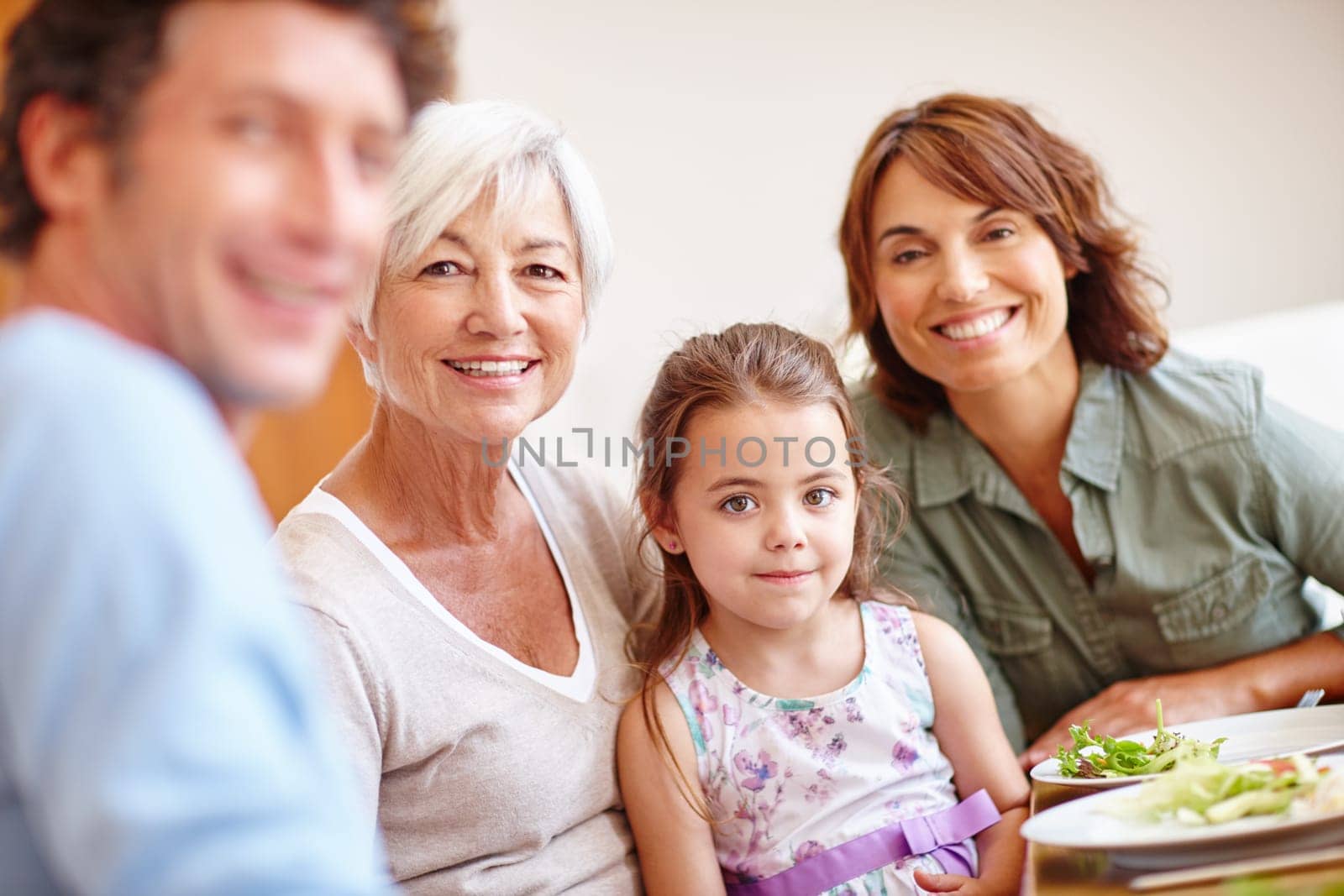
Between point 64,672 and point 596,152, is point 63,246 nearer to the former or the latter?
point 64,672

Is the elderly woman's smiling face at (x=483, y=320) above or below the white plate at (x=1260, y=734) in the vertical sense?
above

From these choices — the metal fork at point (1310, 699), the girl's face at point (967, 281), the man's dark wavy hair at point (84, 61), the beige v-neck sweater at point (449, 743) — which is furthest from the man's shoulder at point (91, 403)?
the metal fork at point (1310, 699)

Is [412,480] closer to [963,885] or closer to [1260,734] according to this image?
[963,885]

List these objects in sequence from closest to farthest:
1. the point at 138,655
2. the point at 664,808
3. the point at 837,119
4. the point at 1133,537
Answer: the point at 138,655 < the point at 664,808 < the point at 1133,537 < the point at 837,119

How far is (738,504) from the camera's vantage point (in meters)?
1.46

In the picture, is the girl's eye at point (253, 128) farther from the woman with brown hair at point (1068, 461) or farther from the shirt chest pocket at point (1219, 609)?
the shirt chest pocket at point (1219, 609)

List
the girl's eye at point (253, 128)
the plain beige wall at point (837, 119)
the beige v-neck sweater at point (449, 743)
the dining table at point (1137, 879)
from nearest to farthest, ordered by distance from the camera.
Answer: the girl's eye at point (253, 128) → the dining table at point (1137, 879) → the beige v-neck sweater at point (449, 743) → the plain beige wall at point (837, 119)

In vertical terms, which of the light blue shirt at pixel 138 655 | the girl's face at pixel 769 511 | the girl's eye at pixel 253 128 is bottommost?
the girl's face at pixel 769 511

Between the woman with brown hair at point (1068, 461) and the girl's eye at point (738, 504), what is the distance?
1.60 ft

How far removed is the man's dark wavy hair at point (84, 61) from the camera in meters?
0.65

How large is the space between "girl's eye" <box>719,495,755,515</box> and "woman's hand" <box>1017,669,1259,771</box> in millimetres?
542

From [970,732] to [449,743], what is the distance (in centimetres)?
64

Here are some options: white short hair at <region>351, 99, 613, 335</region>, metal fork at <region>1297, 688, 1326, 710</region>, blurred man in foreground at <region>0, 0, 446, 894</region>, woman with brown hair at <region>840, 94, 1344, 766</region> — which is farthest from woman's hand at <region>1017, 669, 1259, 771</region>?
blurred man in foreground at <region>0, 0, 446, 894</region>

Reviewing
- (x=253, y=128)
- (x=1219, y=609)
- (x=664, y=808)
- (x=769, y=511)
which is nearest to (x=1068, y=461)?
(x=1219, y=609)
